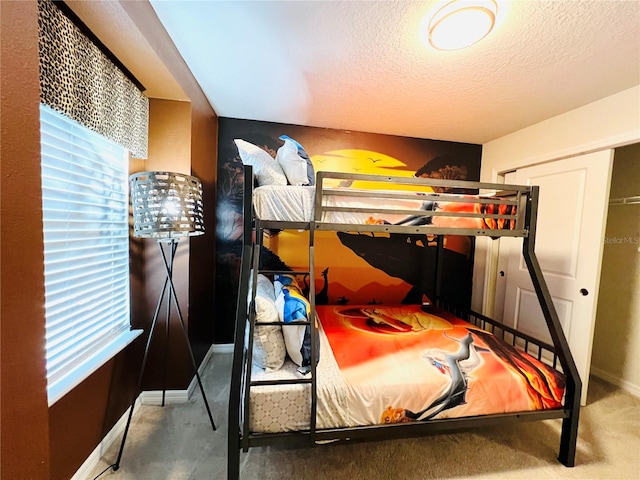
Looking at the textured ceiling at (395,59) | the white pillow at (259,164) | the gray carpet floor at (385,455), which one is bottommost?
the gray carpet floor at (385,455)

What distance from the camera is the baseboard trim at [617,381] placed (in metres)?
2.15

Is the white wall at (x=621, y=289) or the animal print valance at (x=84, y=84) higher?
the animal print valance at (x=84, y=84)

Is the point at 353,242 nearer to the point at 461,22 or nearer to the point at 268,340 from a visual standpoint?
the point at 268,340

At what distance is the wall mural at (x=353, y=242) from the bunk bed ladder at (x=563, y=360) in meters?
1.23

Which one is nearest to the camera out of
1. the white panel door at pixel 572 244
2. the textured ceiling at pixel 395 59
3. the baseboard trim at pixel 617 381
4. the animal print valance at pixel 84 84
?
the animal print valance at pixel 84 84

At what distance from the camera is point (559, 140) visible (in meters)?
2.17

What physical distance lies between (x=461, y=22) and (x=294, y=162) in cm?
108

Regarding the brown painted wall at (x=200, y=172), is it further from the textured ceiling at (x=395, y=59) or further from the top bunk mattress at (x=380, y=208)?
the top bunk mattress at (x=380, y=208)

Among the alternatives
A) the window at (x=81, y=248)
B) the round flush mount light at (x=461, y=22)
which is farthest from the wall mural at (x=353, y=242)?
the round flush mount light at (x=461, y=22)

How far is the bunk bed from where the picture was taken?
1.18 meters

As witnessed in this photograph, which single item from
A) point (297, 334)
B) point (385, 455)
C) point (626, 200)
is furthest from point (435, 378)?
point (626, 200)

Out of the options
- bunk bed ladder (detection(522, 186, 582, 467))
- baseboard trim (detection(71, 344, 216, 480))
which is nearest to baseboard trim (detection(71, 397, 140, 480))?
baseboard trim (detection(71, 344, 216, 480))

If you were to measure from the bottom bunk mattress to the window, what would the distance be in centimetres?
94

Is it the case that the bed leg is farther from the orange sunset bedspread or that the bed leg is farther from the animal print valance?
the animal print valance
